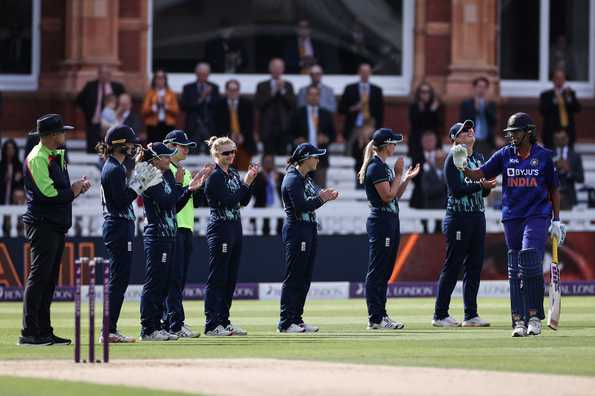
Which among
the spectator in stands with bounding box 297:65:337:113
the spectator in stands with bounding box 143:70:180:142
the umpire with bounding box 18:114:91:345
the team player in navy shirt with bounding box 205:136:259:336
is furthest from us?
the spectator in stands with bounding box 297:65:337:113

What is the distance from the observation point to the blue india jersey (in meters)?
17.0

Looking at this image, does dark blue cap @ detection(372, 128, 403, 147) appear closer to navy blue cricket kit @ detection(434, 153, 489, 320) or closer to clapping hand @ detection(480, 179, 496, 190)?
navy blue cricket kit @ detection(434, 153, 489, 320)

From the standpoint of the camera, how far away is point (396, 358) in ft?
49.5

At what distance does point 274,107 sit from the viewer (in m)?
28.4

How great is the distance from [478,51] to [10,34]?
7868 mm

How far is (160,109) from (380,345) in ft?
39.0

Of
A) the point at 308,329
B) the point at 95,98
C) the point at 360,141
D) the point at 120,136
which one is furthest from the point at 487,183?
the point at 95,98

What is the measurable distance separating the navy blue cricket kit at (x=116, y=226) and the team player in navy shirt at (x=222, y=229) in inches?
47.0

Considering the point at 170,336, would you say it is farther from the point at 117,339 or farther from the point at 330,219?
the point at 330,219

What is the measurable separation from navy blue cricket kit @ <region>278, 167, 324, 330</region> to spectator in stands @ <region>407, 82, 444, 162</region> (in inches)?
397

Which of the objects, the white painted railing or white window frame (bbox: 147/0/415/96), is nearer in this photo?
the white painted railing

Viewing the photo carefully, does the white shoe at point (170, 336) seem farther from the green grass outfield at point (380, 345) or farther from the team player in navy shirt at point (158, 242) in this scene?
the green grass outfield at point (380, 345)

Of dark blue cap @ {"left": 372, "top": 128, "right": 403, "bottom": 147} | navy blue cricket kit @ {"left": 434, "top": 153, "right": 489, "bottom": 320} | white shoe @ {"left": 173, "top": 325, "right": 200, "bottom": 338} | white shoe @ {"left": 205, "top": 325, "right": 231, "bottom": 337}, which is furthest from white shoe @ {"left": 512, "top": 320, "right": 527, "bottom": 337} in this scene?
white shoe @ {"left": 173, "top": 325, "right": 200, "bottom": 338}

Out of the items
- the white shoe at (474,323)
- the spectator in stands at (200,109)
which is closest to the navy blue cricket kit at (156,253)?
the white shoe at (474,323)
